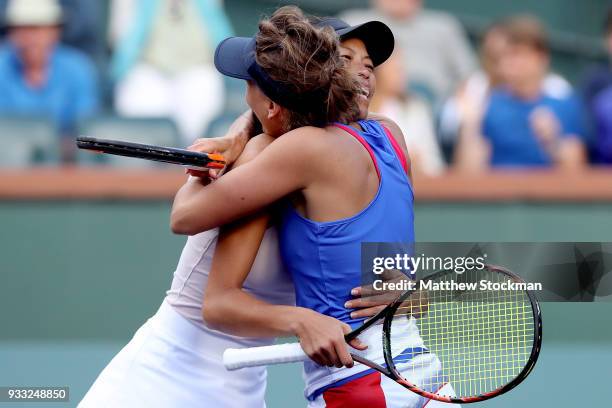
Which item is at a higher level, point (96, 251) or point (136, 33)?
point (136, 33)

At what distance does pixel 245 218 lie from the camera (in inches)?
123

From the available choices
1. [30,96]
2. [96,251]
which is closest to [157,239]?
[96,251]

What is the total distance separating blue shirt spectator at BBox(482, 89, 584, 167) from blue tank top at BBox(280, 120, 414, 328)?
4.28 m

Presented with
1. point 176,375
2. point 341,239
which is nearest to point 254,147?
point 341,239

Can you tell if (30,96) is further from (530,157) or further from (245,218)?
(245,218)

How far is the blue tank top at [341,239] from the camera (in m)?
3.07

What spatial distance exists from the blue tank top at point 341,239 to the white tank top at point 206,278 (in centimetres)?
8

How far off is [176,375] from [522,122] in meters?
4.45

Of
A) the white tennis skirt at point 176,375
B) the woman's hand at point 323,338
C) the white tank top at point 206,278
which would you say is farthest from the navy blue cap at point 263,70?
the white tennis skirt at point 176,375

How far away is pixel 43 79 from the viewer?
7.65 meters

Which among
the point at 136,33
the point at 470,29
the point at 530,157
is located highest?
the point at 470,29

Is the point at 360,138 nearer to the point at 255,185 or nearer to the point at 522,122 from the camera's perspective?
the point at 255,185

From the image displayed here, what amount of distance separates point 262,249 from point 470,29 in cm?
731

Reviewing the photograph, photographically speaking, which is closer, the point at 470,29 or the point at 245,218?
the point at 245,218
